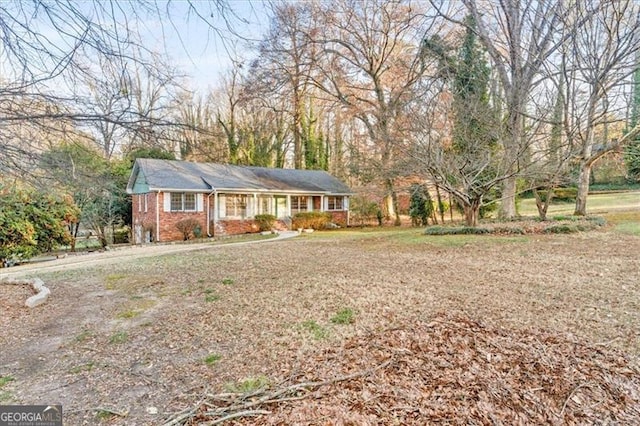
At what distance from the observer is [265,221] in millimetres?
19406

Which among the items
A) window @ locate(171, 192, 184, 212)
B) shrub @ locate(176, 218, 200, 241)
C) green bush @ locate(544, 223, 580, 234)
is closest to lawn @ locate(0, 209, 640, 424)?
green bush @ locate(544, 223, 580, 234)

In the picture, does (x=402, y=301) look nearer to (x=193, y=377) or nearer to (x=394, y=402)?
(x=394, y=402)

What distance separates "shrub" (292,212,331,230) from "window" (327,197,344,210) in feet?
5.35

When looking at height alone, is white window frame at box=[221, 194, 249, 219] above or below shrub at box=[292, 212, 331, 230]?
above

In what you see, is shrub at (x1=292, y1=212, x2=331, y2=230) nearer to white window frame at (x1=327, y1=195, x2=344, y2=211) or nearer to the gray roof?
the gray roof

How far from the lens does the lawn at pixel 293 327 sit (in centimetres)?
299

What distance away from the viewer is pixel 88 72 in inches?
109

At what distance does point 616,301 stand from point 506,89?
1226cm

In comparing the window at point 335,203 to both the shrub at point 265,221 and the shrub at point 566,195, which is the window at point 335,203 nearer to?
the shrub at point 265,221

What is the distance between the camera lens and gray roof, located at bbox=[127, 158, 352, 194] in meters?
17.0

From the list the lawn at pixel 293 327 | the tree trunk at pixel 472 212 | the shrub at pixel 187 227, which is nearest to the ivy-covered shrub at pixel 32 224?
the shrub at pixel 187 227

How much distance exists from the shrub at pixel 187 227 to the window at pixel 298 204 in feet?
19.5

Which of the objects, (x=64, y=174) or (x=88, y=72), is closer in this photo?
(x=88, y=72)

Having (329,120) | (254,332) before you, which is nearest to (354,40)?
(329,120)
